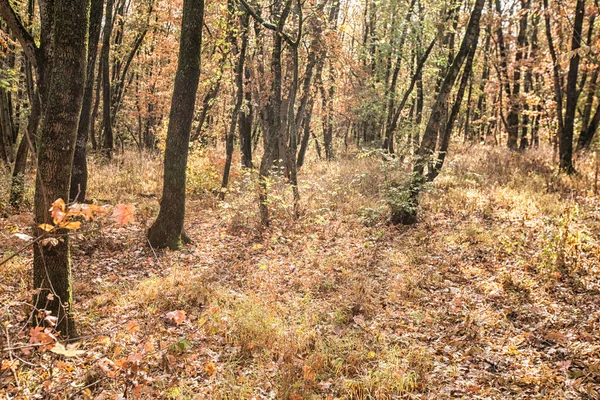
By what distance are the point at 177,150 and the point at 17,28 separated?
10.8 ft

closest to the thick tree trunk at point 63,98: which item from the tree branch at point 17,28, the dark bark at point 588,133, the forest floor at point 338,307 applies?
the forest floor at point 338,307

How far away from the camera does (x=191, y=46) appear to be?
7633mm

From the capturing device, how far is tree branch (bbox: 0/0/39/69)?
549 cm

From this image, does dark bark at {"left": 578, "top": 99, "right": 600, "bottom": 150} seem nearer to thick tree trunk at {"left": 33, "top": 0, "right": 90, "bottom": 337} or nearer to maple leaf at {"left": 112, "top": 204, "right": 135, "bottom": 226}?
thick tree trunk at {"left": 33, "top": 0, "right": 90, "bottom": 337}

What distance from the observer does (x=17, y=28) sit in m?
5.63

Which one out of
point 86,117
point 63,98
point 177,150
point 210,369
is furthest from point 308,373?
point 86,117

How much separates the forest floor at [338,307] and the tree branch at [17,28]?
2.82 metres

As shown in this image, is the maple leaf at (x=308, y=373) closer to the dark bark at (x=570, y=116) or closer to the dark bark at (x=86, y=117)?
the dark bark at (x=86, y=117)

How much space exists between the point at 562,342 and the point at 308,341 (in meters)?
3.30

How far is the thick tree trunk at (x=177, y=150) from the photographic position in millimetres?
7816

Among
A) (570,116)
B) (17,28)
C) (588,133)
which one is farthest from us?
(588,133)

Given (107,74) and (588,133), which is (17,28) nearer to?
(107,74)

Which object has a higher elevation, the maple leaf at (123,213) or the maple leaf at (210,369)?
the maple leaf at (123,213)

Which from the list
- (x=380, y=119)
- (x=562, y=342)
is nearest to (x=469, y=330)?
(x=562, y=342)
